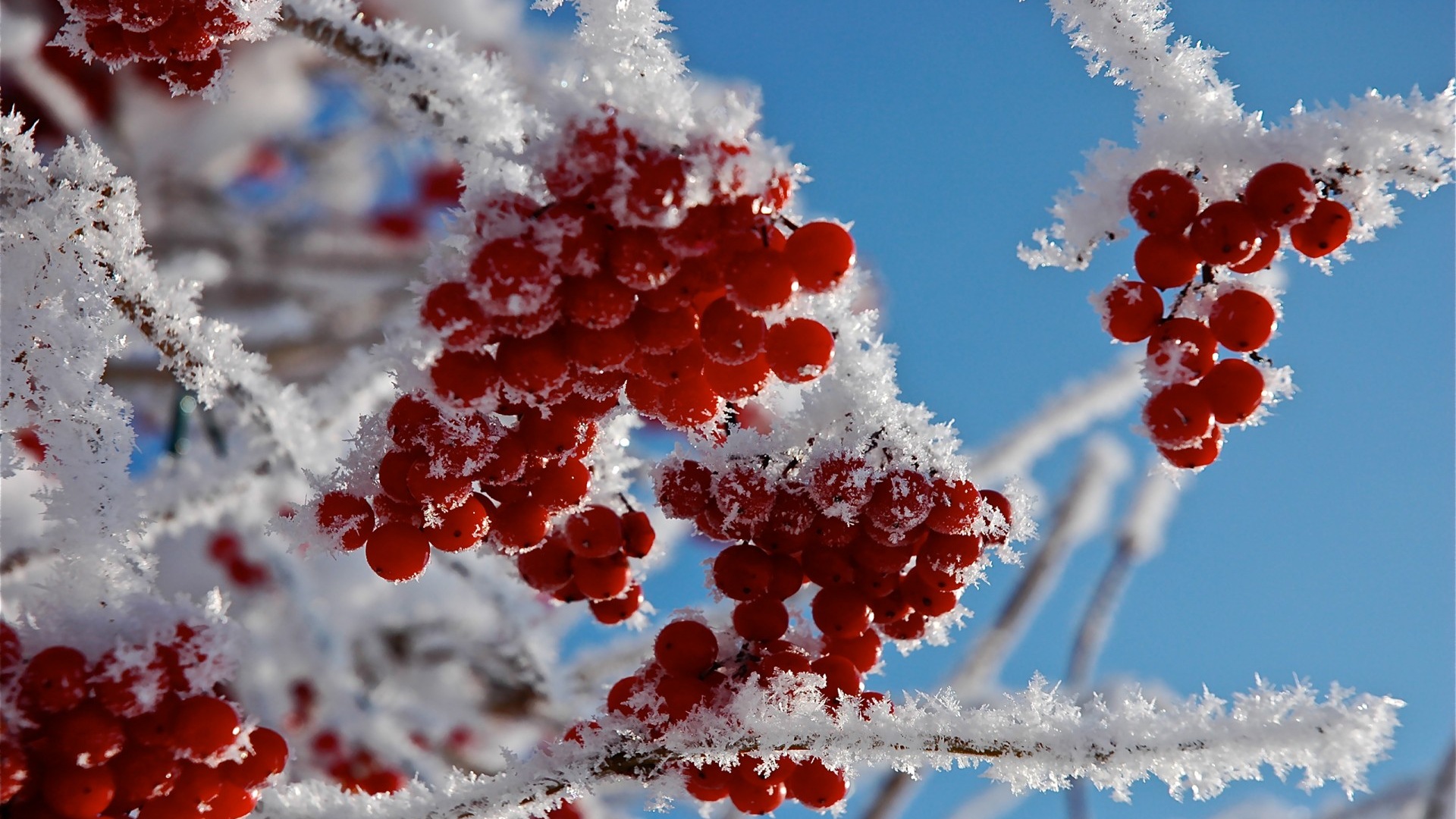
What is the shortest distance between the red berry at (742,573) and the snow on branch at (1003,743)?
0.38ft

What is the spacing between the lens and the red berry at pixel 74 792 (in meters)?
0.91

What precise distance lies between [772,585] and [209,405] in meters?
0.65

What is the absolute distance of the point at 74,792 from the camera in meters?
0.91

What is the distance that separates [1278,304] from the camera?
934 mm

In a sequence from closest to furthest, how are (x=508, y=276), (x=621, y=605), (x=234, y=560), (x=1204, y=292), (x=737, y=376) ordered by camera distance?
1. (x=508, y=276)
2. (x=737, y=376)
3. (x=1204, y=292)
4. (x=621, y=605)
5. (x=234, y=560)

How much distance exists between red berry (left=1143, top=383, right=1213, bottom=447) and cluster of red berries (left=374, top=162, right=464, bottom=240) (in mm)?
3851

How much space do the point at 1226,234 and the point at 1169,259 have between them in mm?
53

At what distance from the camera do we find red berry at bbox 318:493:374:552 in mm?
916

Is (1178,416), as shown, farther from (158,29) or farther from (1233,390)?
(158,29)

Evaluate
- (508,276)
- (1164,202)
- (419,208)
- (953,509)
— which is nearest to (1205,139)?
(1164,202)

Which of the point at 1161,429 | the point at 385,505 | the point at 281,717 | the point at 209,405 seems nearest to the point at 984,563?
the point at 1161,429

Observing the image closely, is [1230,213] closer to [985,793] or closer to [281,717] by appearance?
[985,793]

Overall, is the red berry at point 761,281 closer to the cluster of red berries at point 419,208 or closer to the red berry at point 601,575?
the red berry at point 601,575

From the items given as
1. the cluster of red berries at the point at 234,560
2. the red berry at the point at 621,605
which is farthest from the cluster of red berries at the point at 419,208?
the red berry at the point at 621,605
